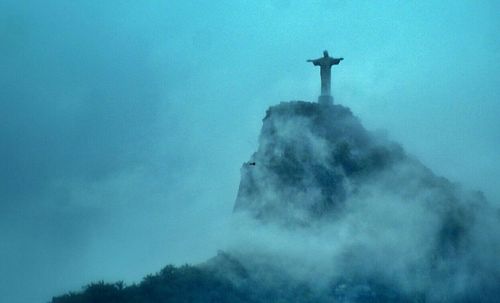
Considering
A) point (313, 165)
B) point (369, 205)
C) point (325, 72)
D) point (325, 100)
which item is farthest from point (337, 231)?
point (325, 72)

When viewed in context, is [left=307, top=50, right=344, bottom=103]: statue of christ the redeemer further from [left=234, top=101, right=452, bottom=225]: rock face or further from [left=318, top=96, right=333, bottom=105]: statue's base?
[left=234, top=101, right=452, bottom=225]: rock face

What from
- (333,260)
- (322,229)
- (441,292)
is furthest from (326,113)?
(441,292)

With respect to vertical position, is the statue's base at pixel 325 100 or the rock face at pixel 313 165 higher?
the statue's base at pixel 325 100

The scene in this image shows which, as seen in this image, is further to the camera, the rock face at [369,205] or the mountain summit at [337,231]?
the rock face at [369,205]

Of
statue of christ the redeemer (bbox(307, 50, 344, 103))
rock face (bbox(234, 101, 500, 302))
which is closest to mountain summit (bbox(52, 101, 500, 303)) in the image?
rock face (bbox(234, 101, 500, 302))

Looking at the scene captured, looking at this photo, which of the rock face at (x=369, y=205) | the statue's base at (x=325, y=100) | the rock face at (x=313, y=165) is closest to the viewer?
the rock face at (x=369, y=205)

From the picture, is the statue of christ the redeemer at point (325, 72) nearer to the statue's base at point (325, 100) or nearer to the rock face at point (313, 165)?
the statue's base at point (325, 100)

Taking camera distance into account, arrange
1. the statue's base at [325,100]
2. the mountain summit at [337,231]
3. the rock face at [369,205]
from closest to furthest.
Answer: the mountain summit at [337,231]
the rock face at [369,205]
the statue's base at [325,100]

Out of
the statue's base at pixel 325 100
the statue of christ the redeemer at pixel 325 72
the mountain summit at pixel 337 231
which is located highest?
the statue of christ the redeemer at pixel 325 72

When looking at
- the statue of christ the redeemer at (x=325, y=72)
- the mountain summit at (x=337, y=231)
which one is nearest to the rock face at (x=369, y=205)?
the mountain summit at (x=337, y=231)

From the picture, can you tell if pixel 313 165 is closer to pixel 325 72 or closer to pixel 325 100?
pixel 325 100
